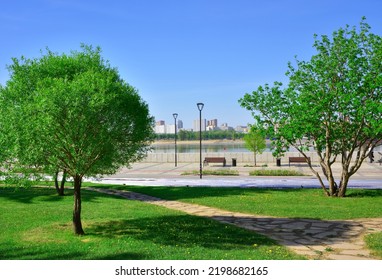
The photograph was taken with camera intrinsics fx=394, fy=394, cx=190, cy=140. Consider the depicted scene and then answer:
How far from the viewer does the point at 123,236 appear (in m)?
11.6

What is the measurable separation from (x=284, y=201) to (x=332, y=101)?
17.0 feet

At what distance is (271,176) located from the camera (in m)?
30.7

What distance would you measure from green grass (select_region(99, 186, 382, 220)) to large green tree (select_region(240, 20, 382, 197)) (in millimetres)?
1644

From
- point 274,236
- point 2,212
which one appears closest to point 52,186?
point 2,212

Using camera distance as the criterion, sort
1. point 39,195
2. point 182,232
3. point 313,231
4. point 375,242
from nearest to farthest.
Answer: point 375,242 → point 182,232 → point 313,231 → point 39,195

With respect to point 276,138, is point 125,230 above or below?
below

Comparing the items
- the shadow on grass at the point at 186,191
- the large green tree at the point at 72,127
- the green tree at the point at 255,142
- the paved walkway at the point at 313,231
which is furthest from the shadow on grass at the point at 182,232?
the green tree at the point at 255,142

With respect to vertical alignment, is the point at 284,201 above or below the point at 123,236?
above

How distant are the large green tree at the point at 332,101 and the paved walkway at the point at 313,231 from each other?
5330 mm

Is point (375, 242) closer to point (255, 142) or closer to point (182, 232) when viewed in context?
point (182, 232)

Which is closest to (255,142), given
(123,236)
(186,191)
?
(186,191)

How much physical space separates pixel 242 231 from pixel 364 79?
10.3 m

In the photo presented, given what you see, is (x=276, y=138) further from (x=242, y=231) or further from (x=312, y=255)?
(x=312, y=255)

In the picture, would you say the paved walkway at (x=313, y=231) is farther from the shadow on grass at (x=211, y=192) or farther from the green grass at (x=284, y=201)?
the shadow on grass at (x=211, y=192)
